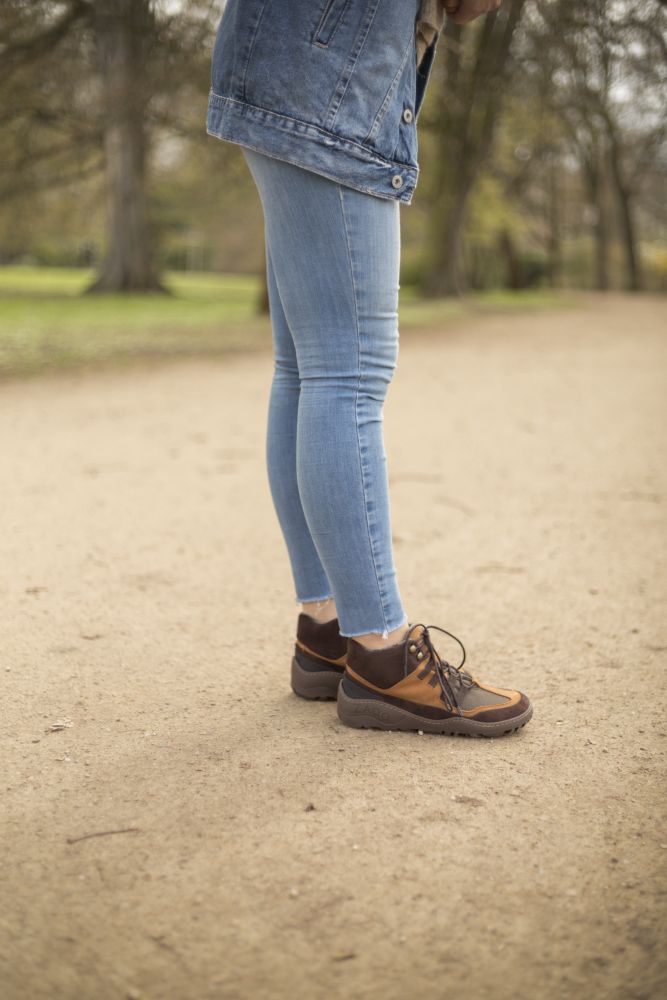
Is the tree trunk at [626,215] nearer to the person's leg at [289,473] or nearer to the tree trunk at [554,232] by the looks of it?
the tree trunk at [554,232]

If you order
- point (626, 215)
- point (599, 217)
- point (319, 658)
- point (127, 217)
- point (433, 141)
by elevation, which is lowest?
point (319, 658)

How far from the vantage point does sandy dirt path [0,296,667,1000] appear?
1316 millimetres

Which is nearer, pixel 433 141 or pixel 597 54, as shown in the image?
pixel 597 54

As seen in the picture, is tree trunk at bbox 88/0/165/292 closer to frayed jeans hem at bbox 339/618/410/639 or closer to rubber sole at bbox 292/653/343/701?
rubber sole at bbox 292/653/343/701

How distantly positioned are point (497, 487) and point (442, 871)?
122 inches

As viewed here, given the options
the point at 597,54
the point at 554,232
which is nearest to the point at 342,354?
the point at 597,54

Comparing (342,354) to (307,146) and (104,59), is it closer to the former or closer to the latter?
(307,146)

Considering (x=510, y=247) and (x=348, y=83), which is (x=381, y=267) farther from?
(x=510, y=247)

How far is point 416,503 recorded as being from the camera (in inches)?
163

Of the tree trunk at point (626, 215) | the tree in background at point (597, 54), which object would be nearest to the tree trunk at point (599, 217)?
the tree trunk at point (626, 215)

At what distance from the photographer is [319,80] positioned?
5.72 ft

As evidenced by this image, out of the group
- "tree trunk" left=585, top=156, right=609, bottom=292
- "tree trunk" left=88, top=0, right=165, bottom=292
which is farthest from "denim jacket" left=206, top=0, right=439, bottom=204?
"tree trunk" left=585, top=156, right=609, bottom=292

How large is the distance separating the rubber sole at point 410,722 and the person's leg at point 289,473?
0.24m

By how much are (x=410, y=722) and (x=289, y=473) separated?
1.92 feet
